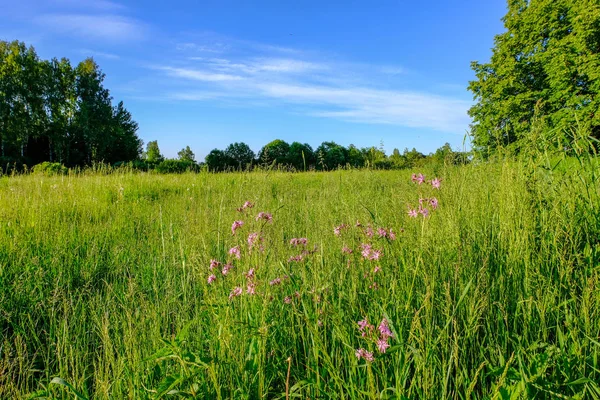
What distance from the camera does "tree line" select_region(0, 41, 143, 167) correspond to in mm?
30922

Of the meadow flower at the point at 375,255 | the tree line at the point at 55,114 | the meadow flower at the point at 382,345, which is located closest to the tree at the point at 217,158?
the tree line at the point at 55,114

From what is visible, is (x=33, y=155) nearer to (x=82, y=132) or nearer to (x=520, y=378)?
(x=82, y=132)

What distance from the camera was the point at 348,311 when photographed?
1.67 m

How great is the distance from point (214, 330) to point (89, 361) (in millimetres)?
1083

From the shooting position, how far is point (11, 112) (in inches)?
1212

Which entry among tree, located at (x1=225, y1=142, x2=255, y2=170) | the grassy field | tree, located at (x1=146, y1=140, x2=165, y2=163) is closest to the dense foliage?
tree, located at (x1=225, y1=142, x2=255, y2=170)

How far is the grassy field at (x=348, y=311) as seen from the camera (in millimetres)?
1312

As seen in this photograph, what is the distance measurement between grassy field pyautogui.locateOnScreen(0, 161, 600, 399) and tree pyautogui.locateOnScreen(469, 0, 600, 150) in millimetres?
14258

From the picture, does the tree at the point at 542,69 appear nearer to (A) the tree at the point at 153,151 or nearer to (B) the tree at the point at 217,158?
(B) the tree at the point at 217,158

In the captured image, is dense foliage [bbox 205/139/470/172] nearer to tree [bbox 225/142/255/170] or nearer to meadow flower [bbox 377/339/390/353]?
tree [bbox 225/142/255/170]

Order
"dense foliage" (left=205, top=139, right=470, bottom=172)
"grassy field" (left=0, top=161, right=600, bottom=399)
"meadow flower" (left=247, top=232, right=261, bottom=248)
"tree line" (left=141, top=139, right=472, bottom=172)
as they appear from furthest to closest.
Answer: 1. "dense foliage" (left=205, top=139, right=470, bottom=172)
2. "tree line" (left=141, top=139, right=472, bottom=172)
3. "meadow flower" (left=247, top=232, right=261, bottom=248)
4. "grassy field" (left=0, top=161, right=600, bottom=399)

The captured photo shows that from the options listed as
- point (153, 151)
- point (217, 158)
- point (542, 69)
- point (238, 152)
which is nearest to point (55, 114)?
point (217, 158)

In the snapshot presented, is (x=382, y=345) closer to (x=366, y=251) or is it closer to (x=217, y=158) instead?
(x=366, y=251)

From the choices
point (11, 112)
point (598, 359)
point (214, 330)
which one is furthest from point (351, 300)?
point (11, 112)
